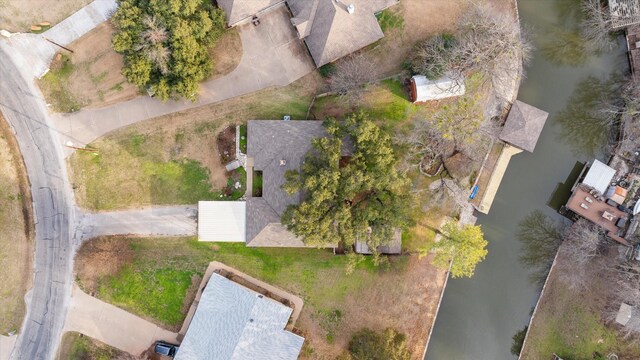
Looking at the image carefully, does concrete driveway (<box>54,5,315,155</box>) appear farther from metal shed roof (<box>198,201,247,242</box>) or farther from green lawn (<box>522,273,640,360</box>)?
green lawn (<box>522,273,640,360</box>)

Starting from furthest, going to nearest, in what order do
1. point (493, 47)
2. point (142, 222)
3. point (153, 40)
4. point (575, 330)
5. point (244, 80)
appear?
point (575, 330) → point (244, 80) → point (142, 222) → point (493, 47) → point (153, 40)

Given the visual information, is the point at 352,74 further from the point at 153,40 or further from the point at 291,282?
the point at 291,282

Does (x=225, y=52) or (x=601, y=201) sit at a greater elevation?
(x=601, y=201)

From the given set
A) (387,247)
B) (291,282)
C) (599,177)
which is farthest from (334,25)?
(599,177)

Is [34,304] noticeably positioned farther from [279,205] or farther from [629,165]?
[629,165]

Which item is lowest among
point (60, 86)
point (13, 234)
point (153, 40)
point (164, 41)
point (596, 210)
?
point (13, 234)

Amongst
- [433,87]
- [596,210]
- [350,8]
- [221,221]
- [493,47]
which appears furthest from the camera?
[596,210]
